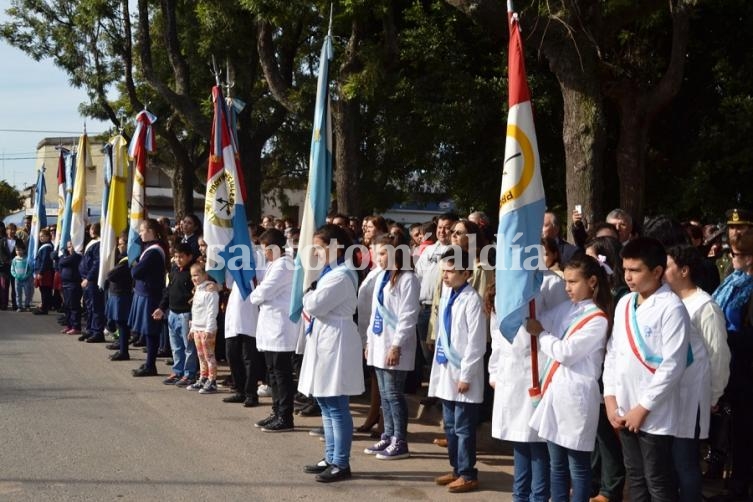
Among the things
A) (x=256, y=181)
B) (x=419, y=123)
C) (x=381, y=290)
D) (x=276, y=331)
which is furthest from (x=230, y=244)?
(x=256, y=181)

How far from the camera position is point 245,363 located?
9.73 meters

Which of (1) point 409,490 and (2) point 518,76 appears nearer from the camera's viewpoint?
(2) point 518,76

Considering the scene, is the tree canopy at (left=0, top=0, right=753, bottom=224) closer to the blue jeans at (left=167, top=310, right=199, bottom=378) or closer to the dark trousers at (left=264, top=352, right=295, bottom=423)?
the blue jeans at (left=167, top=310, right=199, bottom=378)

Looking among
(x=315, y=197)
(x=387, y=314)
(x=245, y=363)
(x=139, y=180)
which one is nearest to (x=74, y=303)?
(x=139, y=180)

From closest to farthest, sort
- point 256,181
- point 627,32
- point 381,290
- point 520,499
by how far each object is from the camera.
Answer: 1. point 520,499
2. point 381,290
3. point 627,32
4. point 256,181

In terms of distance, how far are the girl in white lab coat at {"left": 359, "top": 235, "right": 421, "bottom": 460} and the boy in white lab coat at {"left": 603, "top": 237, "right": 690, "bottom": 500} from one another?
103 inches

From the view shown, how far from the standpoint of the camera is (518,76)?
243 inches

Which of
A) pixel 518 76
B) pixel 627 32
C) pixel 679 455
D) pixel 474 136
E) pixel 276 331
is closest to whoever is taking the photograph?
pixel 679 455

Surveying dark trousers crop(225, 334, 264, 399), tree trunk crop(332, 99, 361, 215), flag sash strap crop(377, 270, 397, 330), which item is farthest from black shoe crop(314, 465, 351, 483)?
tree trunk crop(332, 99, 361, 215)

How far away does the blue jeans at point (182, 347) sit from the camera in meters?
10.9

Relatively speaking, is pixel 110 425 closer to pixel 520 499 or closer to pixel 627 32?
pixel 520 499

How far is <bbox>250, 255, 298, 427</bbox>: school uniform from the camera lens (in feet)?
27.7

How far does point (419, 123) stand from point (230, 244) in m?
7.86

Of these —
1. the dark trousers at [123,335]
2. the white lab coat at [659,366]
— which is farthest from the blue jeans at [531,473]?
the dark trousers at [123,335]
